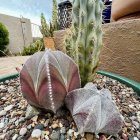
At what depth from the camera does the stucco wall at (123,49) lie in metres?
1.38

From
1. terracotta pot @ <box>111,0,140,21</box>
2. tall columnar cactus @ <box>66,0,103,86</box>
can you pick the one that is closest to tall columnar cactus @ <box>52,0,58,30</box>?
terracotta pot @ <box>111,0,140,21</box>

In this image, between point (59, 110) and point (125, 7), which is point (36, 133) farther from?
point (125, 7)

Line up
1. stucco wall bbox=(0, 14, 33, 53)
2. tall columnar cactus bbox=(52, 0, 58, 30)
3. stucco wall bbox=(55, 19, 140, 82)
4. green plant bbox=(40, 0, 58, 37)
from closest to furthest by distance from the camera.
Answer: stucco wall bbox=(55, 19, 140, 82)
green plant bbox=(40, 0, 58, 37)
tall columnar cactus bbox=(52, 0, 58, 30)
stucco wall bbox=(0, 14, 33, 53)

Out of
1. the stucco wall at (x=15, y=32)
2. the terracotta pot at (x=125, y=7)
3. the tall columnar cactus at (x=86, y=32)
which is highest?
the terracotta pot at (x=125, y=7)

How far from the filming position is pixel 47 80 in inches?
24.5

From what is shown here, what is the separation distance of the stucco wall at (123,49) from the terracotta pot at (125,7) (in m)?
0.11

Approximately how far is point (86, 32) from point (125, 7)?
74cm

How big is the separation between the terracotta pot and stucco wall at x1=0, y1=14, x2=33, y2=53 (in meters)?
8.13

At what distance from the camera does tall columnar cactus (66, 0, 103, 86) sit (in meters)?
0.86

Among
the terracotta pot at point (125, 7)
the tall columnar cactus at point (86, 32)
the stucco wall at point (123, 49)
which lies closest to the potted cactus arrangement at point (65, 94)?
the tall columnar cactus at point (86, 32)

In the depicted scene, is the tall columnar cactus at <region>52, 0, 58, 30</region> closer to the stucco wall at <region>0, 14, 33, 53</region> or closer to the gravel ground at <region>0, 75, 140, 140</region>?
the gravel ground at <region>0, 75, 140, 140</region>

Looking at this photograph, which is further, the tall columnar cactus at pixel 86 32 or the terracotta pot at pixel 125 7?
the terracotta pot at pixel 125 7

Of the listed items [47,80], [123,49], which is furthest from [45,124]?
[123,49]

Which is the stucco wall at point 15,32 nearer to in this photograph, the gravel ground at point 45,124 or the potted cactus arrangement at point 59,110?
the gravel ground at point 45,124
